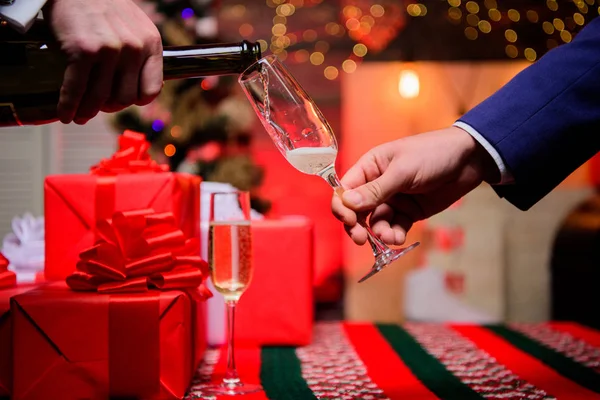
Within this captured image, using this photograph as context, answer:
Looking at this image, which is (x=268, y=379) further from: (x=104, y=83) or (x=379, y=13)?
(x=379, y=13)

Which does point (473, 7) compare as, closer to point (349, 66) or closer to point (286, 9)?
point (349, 66)

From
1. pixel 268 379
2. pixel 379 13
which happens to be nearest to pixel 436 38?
pixel 379 13

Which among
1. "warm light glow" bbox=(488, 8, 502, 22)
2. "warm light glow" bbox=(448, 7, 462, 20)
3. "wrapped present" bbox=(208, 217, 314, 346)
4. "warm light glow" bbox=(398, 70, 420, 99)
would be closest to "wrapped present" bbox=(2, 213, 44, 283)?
"wrapped present" bbox=(208, 217, 314, 346)

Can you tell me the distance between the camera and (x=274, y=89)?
3.09 feet

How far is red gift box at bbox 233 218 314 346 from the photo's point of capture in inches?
58.7

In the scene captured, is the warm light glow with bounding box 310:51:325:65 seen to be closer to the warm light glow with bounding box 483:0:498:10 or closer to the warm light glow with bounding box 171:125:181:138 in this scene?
the warm light glow with bounding box 483:0:498:10

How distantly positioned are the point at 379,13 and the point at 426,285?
1698 mm

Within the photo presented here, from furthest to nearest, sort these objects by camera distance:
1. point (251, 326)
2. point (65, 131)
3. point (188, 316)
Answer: point (65, 131) → point (251, 326) → point (188, 316)

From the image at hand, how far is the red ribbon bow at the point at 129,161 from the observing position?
51.3 inches

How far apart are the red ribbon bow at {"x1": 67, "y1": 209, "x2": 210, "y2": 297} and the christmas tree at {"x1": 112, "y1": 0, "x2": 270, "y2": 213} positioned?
172 centimetres

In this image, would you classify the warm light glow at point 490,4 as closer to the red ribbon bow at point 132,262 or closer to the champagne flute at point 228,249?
the champagne flute at point 228,249

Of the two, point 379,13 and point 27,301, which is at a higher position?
point 379,13

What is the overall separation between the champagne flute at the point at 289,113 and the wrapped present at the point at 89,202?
1.16 ft

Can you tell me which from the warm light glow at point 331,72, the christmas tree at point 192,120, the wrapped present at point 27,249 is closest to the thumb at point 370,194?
the wrapped present at point 27,249
